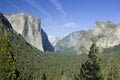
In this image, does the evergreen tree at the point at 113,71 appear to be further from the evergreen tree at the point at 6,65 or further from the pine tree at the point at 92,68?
the evergreen tree at the point at 6,65

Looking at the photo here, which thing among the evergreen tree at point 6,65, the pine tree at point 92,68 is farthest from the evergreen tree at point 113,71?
the evergreen tree at point 6,65

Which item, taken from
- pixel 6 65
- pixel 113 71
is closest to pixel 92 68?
pixel 113 71

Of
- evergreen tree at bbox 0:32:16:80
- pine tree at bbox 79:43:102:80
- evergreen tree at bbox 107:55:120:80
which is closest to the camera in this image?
evergreen tree at bbox 0:32:16:80

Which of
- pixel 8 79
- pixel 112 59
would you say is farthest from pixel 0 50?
pixel 112 59

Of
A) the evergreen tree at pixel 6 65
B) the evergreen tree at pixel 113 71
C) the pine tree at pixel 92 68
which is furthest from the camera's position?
the evergreen tree at pixel 113 71

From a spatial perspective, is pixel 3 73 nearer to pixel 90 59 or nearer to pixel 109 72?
pixel 90 59

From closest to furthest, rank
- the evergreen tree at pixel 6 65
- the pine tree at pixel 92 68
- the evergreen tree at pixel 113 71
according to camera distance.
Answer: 1. the evergreen tree at pixel 6 65
2. the pine tree at pixel 92 68
3. the evergreen tree at pixel 113 71

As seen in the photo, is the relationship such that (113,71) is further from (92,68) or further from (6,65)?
(6,65)

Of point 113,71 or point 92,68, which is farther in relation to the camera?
point 113,71

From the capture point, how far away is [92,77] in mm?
47875

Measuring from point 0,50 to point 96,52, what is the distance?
19302mm

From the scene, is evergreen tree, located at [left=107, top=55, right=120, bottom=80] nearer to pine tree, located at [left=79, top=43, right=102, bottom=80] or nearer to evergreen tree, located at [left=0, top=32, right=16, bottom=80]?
pine tree, located at [left=79, top=43, right=102, bottom=80]

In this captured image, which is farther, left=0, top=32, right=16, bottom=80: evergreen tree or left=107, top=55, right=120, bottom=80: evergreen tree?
left=107, top=55, right=120, bottom=80: evergreen tree

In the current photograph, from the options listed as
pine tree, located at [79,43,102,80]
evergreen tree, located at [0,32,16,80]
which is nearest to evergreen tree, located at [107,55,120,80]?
pine tree, located at [79,43,102,80]
